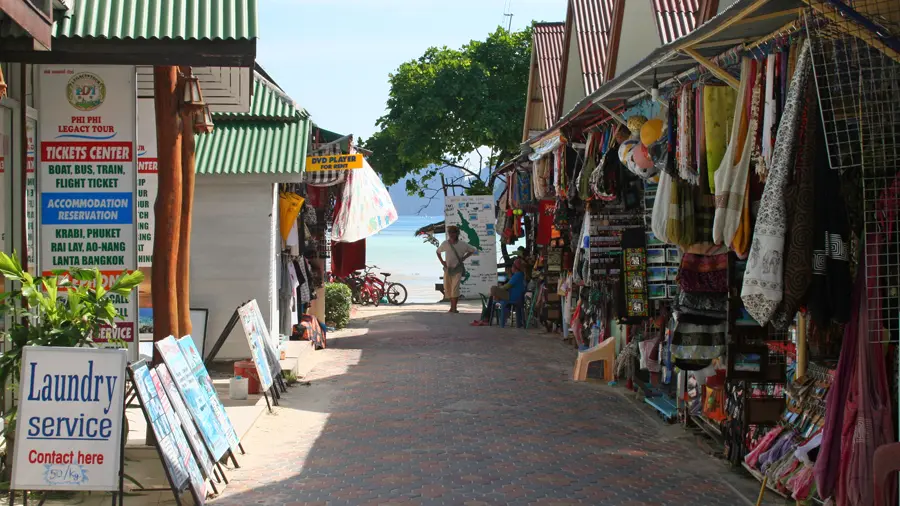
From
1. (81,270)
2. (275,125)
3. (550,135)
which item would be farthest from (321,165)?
(81,270)

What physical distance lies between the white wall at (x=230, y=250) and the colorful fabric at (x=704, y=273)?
7379mm

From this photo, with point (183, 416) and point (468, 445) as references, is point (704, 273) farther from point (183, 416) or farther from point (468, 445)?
point (183, 416)

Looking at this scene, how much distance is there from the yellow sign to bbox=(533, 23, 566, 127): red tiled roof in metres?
8.13

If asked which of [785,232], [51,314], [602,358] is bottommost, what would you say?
[602,358]

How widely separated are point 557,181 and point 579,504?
24.0 ft

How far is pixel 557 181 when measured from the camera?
14.1m

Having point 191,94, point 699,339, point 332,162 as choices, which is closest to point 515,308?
point 332,162

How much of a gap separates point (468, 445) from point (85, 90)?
4.72 meters

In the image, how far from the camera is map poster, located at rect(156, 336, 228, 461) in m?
7.40

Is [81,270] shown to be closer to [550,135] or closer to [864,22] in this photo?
[864,22]

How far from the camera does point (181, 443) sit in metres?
6.94

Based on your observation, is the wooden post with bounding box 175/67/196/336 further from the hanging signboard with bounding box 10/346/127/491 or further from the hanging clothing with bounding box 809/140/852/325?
the hanging clothing with bounding box 809/140/852/325

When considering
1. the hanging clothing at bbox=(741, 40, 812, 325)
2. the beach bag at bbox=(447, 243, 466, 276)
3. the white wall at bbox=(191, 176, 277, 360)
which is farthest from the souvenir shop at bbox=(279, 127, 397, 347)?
the hanging clothing at bbox=(741, 40, 812, 325)

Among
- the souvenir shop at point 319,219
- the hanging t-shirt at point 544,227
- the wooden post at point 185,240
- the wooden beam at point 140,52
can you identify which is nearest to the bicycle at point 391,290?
the souvenir shop at point 319,219
